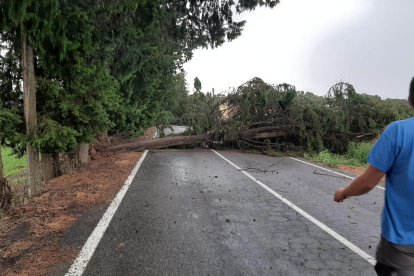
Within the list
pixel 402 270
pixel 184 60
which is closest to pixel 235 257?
pixel 402 270

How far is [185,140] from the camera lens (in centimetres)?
1603

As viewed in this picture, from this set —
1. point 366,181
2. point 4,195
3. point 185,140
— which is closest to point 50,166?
point 4,195

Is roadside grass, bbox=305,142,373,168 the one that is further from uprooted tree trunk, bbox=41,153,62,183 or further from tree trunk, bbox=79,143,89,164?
uprooted tree trunk, bbox=41,153,62,183

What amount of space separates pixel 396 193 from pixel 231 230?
3.15 metres

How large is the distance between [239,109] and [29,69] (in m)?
10.9

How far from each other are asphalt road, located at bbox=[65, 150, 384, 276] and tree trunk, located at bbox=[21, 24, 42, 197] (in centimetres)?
228

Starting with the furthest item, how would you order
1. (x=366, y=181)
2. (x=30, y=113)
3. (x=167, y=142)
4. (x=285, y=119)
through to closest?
1. (x=167, y=142)
2. (x=285, y=119)
3. (x=30, y=113)
4. (x=366, y=181)

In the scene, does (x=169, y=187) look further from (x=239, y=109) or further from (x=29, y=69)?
(x=239, y=109)

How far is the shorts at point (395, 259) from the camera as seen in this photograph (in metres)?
1.68

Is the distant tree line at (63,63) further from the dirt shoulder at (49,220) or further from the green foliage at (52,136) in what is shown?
the dirt shoulder at (49,220)

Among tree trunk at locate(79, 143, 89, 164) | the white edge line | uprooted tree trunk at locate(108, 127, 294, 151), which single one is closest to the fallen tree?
uprooted tree trunk at locate(108, 127, 294, 151)

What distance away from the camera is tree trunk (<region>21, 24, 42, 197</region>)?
651 centimetres

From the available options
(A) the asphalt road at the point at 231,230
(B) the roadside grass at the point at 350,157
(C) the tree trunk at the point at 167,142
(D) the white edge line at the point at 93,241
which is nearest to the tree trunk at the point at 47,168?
(A) the asphalt road at the point at 231,230

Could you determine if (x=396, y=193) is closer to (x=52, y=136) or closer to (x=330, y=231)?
(x=330, y=231)
